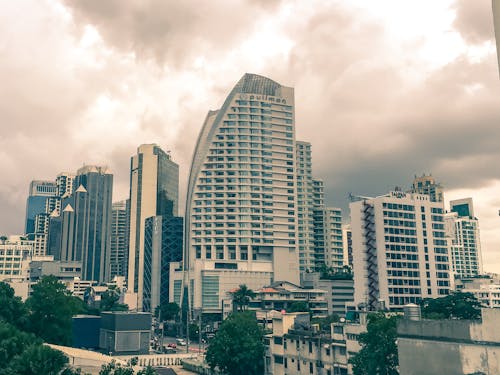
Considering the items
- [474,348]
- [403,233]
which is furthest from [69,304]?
[403,233]

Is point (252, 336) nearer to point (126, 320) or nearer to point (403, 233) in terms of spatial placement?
point (126, 320)

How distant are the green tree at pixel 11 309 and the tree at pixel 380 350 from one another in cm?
5811

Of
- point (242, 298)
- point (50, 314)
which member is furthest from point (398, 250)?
point (50, 314)

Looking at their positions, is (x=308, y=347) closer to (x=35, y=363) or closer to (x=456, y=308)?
(x=35, y=363)

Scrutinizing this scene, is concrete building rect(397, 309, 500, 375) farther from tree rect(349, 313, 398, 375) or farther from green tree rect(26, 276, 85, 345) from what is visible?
green tree rect(26, 276, 85, 345)

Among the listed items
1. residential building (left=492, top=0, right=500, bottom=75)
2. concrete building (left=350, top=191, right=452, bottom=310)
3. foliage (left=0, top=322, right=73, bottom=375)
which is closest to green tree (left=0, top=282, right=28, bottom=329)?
foliage (left=0, top=322, right=73, bottom=375)

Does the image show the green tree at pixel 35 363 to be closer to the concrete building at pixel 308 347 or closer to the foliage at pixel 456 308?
the concrete building at pixel 308 347

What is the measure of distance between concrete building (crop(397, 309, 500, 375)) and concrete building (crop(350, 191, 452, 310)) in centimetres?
11863

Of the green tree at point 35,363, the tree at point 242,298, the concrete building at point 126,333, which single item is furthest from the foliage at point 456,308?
the green tree at point 35,363

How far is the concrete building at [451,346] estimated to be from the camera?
3659 cm

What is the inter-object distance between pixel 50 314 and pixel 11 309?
341 inches

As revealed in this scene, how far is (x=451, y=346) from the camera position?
38281mm

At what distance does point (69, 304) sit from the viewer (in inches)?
3792

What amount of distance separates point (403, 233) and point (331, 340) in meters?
90.0
